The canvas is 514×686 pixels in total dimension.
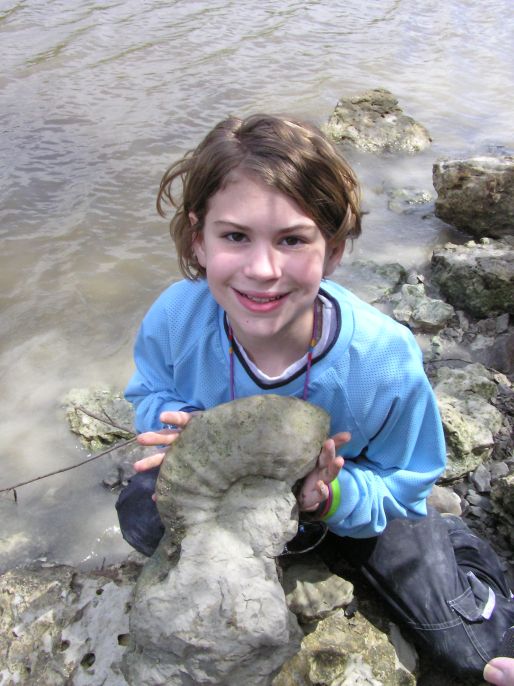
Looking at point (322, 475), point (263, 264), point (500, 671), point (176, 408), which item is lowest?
point (500, 671)

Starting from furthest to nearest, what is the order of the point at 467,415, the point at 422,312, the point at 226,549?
the point at 422,312
the point at 467,415
the point at 226,549

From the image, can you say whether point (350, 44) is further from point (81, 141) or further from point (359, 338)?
point (359, 338)

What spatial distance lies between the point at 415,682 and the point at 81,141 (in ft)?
20.4

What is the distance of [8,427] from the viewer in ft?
11.8

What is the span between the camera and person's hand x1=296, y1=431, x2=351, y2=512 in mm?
1884

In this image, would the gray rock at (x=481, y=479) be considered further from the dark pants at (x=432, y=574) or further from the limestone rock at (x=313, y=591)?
the limestone rock at (x=313, y=591)

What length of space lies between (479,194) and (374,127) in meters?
2.58

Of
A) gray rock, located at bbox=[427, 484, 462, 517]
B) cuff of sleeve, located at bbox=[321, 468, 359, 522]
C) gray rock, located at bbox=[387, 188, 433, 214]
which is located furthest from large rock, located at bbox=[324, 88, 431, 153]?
cuff of sleeve, located at bbox=[321, 468, 359, 522]

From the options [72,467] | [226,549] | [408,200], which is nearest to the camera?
[226,549]

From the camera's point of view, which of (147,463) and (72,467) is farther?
(72,467)

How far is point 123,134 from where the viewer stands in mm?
6988

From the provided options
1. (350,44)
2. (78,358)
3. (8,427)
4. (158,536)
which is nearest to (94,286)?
(78,358)

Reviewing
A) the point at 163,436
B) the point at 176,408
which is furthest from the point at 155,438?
the point at 176,408

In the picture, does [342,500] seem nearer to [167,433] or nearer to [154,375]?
A: [167,433]
